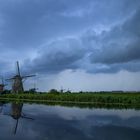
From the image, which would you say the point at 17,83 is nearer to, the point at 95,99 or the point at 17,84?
the point at 17,84

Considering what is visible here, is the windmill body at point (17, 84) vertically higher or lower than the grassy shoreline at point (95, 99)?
higher

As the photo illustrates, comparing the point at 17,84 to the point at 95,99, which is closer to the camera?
the point at 95,99

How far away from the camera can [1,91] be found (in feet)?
318

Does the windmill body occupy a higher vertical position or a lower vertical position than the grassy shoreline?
higher

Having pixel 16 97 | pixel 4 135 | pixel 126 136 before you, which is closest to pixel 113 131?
pixel 126 136

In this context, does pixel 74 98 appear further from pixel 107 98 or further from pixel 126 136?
pixel 126 136

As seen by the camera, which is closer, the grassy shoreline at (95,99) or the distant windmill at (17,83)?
the grassy shoreline at (95,99)

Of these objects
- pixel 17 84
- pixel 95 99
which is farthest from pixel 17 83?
pixel 95 99

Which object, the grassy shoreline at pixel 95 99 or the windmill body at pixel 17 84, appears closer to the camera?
the grassy shoreline at pixel 95 99

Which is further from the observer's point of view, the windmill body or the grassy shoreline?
the windmill body

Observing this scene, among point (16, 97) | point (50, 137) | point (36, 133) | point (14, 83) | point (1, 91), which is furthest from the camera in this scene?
point (1, 91)

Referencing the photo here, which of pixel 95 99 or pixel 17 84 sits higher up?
pixel 17 84

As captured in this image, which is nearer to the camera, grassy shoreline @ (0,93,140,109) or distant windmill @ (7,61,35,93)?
grassy shoreline @ (0,93,140,109)

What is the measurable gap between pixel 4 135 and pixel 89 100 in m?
41.9
